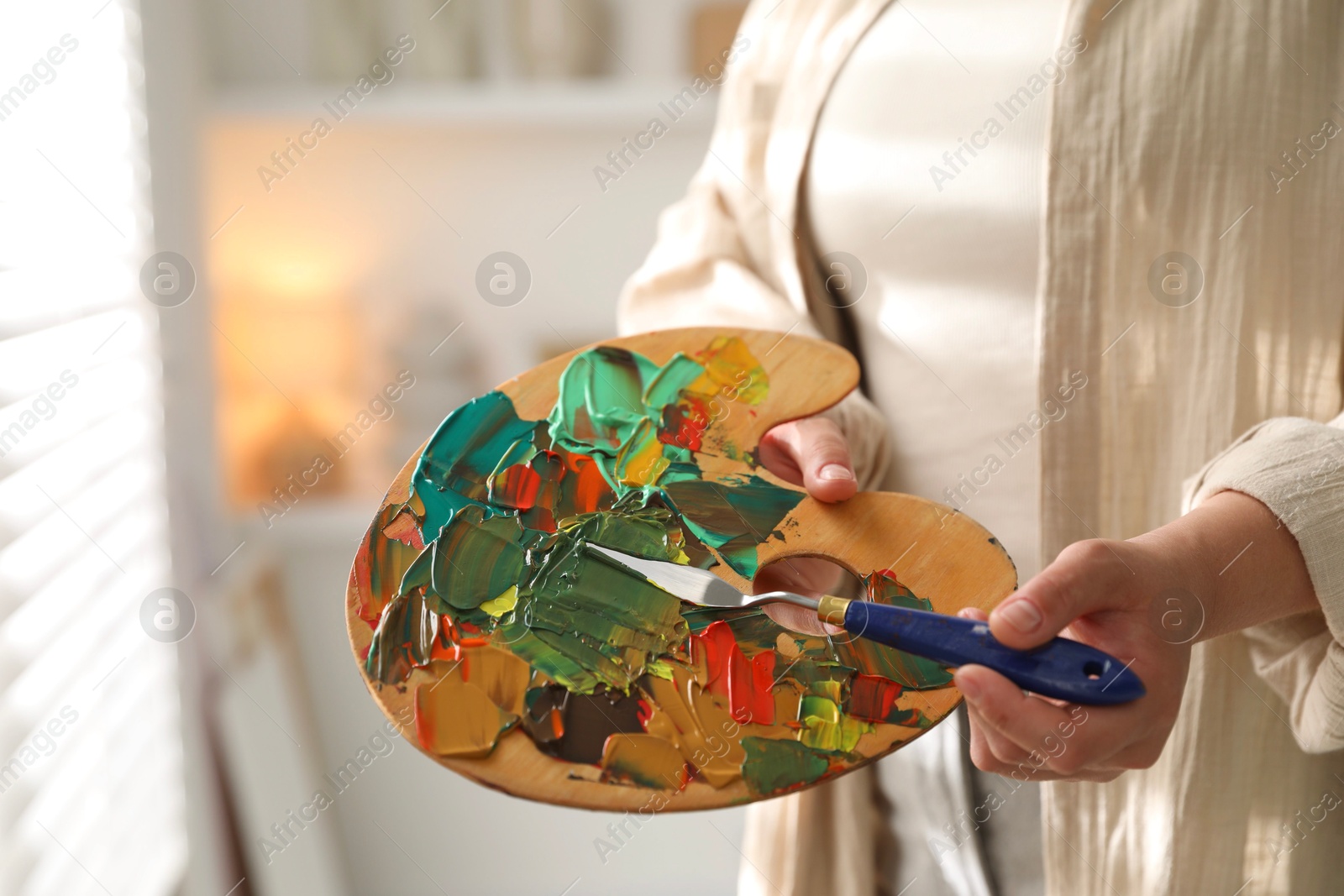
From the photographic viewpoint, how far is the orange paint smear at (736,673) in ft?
1.24

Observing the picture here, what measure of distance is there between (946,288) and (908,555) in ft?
0.71

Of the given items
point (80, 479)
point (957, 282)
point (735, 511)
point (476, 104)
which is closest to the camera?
point (735, 511)

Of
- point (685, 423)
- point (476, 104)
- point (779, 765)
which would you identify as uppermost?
point (476, 104)

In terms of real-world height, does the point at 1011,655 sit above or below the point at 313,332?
below

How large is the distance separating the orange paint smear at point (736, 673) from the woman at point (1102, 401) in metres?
0.09

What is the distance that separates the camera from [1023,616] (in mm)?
346

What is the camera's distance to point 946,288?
579 mm

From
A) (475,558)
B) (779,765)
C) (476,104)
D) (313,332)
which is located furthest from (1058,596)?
(313,332)

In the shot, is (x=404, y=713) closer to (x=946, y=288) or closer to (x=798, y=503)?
(x=798, y=503)

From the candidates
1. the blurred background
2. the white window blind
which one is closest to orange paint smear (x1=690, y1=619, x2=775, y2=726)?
the white window blind

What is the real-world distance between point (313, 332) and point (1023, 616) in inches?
46.4

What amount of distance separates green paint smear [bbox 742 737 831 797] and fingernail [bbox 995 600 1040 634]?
0.09 meters

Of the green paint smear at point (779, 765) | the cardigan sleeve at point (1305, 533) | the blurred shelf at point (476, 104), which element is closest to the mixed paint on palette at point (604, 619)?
the green paint smear at point (779, 765)

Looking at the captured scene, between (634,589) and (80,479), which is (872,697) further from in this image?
(80,479)
